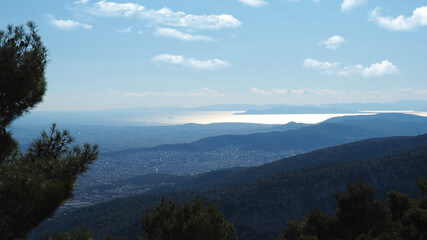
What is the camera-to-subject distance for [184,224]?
56.2 ft

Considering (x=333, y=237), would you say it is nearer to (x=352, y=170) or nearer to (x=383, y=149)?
(x=352, y=170)

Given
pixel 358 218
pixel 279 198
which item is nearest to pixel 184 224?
pixel 358 218

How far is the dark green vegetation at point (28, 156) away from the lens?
27.2ft

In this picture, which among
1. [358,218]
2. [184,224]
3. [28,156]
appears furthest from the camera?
[358,218]

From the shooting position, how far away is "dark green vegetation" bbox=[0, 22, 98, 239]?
830 centimetres

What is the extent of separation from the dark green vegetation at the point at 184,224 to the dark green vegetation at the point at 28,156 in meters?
7.97

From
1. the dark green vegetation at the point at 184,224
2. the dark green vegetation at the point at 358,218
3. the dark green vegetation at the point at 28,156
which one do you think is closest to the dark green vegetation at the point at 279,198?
the dark green vegetation at the point at 358,218

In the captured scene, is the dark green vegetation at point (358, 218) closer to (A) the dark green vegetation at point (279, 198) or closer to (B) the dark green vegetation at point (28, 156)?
(B) the dark green vegetation at point (28, 156)

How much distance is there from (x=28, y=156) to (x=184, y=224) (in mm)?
8806

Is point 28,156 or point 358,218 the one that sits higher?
point 28,156

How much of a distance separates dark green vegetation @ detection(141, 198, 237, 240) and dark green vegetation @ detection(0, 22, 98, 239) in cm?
797

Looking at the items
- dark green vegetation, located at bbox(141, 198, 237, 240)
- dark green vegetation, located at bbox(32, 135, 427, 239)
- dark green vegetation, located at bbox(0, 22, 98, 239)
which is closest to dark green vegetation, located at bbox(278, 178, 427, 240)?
dark green vegetation, located at bbox(141, 198, 237, 240)

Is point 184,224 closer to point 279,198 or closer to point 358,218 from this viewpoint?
point 358,218

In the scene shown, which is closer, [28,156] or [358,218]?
[28,156]
